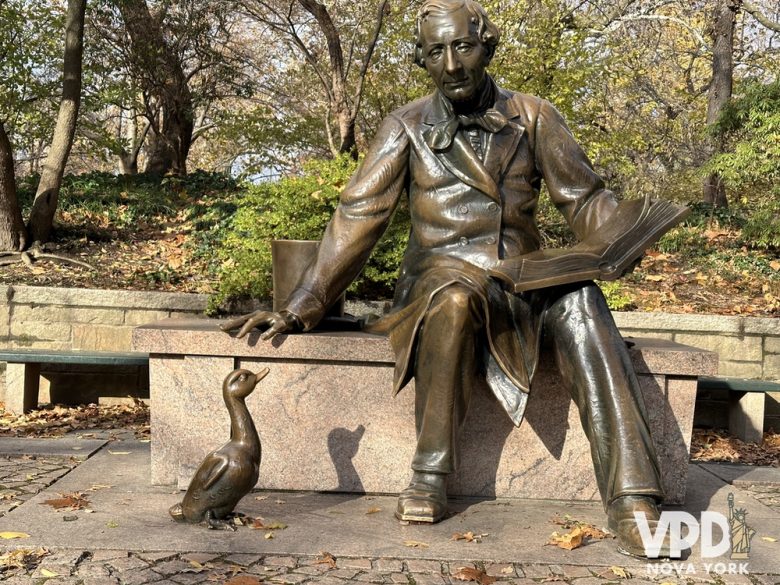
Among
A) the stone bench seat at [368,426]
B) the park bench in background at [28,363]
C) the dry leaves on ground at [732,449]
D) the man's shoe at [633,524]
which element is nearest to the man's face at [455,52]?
the stone bench seat at [368,426]

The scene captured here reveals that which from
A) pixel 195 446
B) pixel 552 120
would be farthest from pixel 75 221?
pixel 552 120

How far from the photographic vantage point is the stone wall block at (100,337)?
25.7ft

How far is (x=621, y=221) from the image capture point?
3.95 metres

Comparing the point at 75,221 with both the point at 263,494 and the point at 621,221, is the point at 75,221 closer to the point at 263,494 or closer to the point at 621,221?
the point at 263,494

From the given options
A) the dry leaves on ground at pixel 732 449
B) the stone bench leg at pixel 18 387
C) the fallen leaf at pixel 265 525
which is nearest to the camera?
the fallen leaf at pixel 265 525

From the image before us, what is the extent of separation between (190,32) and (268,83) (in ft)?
11.4

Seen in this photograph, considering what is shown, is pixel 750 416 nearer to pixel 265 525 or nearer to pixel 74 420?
pixel 265 525

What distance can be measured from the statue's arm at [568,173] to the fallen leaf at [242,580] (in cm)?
215

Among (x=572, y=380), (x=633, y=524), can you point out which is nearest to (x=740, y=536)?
(x=633, y=524)

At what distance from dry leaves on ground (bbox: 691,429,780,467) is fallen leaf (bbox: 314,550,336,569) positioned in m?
3.29

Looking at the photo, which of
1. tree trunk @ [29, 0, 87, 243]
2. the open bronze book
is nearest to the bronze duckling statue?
the open bronze book

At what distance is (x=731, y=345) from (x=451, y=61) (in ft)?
15.7

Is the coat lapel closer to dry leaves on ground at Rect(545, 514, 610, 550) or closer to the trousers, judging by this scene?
the trousers

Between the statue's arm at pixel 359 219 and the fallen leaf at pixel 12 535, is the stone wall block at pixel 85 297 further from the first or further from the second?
the fallen leaf at pixel 12 535
